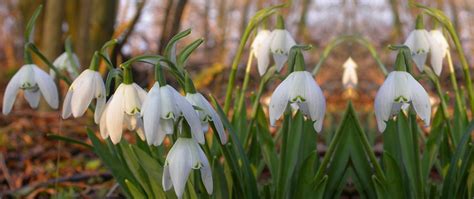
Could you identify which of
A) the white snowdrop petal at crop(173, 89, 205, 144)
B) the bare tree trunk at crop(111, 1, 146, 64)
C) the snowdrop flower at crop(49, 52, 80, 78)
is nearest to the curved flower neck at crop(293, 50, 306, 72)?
the white snowdrop petal at crop(173, 89, 205, 144)

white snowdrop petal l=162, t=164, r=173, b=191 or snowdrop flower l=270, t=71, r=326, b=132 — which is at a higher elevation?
snowdrop flower l=270, t=71, r=326, b=132

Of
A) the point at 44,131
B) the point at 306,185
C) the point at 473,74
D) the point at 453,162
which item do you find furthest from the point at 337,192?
the point at 473,74

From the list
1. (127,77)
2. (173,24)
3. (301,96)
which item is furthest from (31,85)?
(173,24)

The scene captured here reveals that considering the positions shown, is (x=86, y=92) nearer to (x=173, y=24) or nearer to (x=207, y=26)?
(x=173, y=24)

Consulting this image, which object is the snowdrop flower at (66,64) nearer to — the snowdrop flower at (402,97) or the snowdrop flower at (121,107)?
the snowdrop flower at (121,107)

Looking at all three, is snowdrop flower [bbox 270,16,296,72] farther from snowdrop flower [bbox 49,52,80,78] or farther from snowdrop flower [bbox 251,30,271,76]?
snowdrop flower [bbox 49,52,80,78]

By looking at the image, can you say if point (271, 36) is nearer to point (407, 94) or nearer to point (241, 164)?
point (241, 164)
